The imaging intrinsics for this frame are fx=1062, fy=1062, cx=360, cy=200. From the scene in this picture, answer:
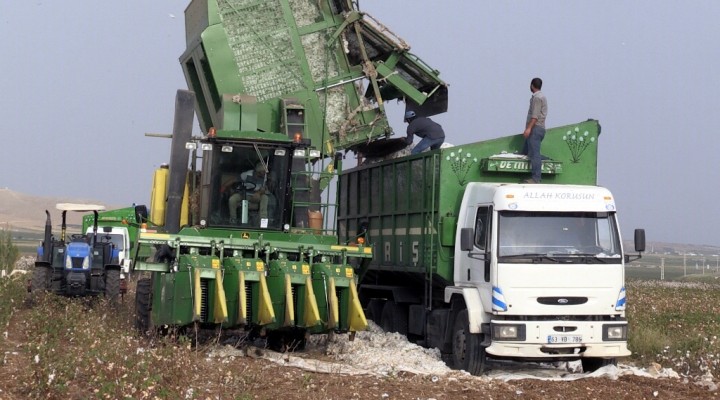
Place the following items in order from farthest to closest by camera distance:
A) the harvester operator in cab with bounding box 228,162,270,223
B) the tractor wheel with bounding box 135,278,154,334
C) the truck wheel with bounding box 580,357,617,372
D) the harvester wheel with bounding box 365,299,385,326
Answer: the harvester wheel with bounding box 365,299,385,326 < the tractor wheel with bounding box 135,278,154,334 < the harvester operator in cab with bounding box 228,162,270,223 < the truck wheel with bounding box 580,357,617,372

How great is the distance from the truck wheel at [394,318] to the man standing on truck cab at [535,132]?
3.66 m

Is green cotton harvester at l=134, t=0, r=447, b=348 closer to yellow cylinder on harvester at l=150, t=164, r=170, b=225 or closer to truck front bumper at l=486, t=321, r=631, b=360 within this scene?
yellow cylinder on harvester at l=150, t=164, r=170, b=225

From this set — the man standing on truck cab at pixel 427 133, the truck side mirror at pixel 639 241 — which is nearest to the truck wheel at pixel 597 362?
the truck side mirror at pixel 639 241

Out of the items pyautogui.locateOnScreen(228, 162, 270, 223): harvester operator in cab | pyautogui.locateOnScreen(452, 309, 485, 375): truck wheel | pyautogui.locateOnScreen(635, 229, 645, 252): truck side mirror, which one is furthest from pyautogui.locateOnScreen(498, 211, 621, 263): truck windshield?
pyautogui.locateOnScreen(228, 162, 270, 223): harvester operator in cab

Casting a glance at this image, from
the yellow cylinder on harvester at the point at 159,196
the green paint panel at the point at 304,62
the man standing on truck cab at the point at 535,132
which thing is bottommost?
the yellow cylinder on harvester at the point at 159,196

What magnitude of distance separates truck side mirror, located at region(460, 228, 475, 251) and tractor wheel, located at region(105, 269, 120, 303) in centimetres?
873

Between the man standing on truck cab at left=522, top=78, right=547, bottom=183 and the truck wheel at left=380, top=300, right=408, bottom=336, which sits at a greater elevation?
the man standing on truck cab at left=522, top=78, right=547, bottom=183

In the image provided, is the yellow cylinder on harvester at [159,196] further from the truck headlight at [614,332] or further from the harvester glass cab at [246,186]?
the truck headlight at [614,332]

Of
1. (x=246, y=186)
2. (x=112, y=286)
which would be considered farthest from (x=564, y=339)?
(x=112, y=286)

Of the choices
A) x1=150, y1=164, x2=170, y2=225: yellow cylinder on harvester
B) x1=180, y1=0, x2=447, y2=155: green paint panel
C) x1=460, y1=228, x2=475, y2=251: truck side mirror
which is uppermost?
x1=180, y1=0, x2=447, y2=155: green paint panel

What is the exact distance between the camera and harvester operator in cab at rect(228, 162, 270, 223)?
50.2 ft

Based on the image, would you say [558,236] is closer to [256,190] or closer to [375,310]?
[256,190]

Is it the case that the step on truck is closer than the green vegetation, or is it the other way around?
the step on truck

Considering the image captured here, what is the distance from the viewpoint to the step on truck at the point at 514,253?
43.0ft
